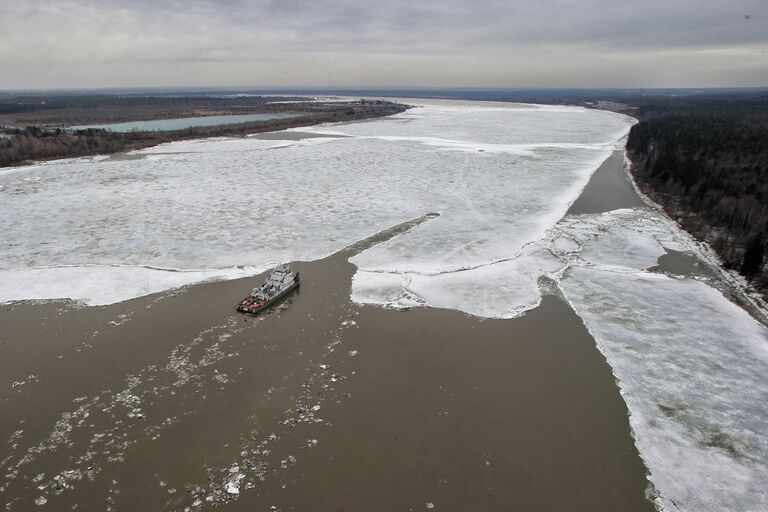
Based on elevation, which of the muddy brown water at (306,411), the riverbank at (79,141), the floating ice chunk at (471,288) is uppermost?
the riverbank at (79,141)

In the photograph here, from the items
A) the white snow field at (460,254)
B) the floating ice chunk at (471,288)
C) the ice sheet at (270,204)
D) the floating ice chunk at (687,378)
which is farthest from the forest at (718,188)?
the floating ice chunk at (471,288)

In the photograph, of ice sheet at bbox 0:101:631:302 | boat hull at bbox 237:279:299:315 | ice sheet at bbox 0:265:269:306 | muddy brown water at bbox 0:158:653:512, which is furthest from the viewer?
ice sheet at bbox 0:101:631:302

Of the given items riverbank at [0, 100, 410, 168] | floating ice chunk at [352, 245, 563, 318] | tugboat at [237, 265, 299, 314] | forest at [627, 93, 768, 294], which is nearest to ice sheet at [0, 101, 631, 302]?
floating ice chunk at [352, 245, 563, 318]

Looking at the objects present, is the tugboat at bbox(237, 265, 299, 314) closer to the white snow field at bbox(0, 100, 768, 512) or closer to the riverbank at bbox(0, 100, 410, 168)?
the white snow field at bbox(0, 100, 768, 512)

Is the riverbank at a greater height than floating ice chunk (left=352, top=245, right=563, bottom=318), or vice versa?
the riverbank

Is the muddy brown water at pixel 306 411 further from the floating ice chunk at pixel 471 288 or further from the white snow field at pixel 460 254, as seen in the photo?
the white snow field at pixel 460 254

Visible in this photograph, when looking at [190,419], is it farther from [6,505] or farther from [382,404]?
[382,404]

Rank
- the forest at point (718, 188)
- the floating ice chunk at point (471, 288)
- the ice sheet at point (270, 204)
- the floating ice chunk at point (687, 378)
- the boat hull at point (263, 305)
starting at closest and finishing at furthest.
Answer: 1. the floating ice chunk at point (687, 378)
2. the boat hull at point (263, 305)
3. the floating ice chunk at point (471, 288)
4. the ice sheet at point (270, 204)
5. the forest at point (718, 188)
